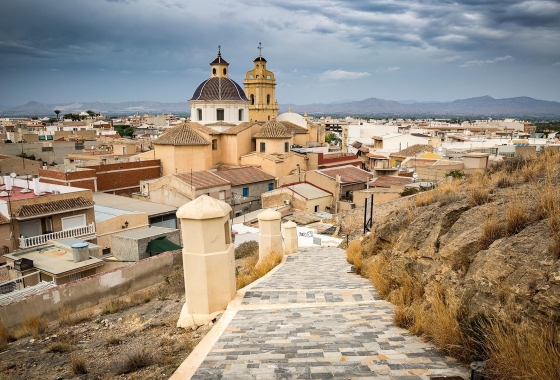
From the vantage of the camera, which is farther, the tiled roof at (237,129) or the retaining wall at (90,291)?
the tiled roof at (237,129)

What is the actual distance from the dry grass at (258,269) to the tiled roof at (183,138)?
67.7ft

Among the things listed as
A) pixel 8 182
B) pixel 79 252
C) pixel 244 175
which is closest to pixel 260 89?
pixel 244 175

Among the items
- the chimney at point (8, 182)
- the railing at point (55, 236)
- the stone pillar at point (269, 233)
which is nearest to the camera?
the stone pillar at point (269, 233)

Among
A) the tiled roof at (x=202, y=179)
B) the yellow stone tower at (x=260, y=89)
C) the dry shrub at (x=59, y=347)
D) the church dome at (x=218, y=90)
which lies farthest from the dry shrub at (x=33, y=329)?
the yellow stone tower at (x=260, y=89)

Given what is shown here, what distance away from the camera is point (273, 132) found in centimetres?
3216

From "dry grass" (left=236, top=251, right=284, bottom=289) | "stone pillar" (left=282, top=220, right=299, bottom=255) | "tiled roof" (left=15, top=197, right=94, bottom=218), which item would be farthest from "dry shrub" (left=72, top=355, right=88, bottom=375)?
"tiled roof" (left=15, top=197, right=94, bottom=218)

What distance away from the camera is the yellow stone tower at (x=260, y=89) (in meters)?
44.0

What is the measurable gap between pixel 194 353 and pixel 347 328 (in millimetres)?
1728

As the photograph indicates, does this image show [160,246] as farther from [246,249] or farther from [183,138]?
[183,138]

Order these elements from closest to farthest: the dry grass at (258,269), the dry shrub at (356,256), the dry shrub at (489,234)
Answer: the dry shrub at (489,234), the dry grass at (258,269), the dry shrub at (356,256)

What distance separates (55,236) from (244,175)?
14121 mm

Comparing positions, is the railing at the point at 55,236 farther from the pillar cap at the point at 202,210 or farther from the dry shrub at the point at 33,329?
the pillar cap at the point at 202,210

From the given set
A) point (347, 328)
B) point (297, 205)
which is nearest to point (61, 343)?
point (347, 328)

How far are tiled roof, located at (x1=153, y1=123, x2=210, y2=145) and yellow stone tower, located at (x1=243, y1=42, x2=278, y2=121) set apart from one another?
14.3 meters
